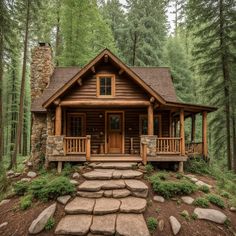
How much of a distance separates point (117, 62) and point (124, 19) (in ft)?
45.8

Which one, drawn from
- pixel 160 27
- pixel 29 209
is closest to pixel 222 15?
pixel 160 27

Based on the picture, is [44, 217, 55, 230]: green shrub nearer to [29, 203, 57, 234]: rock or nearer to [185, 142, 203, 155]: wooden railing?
[29, 203, 57, 234]: rock

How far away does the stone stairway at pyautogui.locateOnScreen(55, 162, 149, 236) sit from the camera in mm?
4859

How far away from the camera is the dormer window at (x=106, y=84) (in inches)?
390

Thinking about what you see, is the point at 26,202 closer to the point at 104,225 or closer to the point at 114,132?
the point at 104,225

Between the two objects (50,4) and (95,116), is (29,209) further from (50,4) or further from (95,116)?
(50,4)

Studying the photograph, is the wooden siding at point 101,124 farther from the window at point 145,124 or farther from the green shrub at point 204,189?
the green shrub at point 204,189

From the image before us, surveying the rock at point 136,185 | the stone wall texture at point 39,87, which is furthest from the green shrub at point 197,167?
the stone wall texture at point 39,87

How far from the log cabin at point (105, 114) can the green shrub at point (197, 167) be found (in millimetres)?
592

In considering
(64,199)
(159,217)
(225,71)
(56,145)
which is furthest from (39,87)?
(225,71)

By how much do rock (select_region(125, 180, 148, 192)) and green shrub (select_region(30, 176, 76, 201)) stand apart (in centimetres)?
190

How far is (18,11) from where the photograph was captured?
12023mm

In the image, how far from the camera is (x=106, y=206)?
574 cm

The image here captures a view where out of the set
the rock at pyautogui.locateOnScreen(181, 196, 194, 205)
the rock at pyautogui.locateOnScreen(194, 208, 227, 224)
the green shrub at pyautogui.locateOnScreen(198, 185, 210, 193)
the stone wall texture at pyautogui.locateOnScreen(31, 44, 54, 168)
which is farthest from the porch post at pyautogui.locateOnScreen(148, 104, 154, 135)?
the stone wall texture at pyautogui.locateOnScreen(31, 44, 54, 168)
